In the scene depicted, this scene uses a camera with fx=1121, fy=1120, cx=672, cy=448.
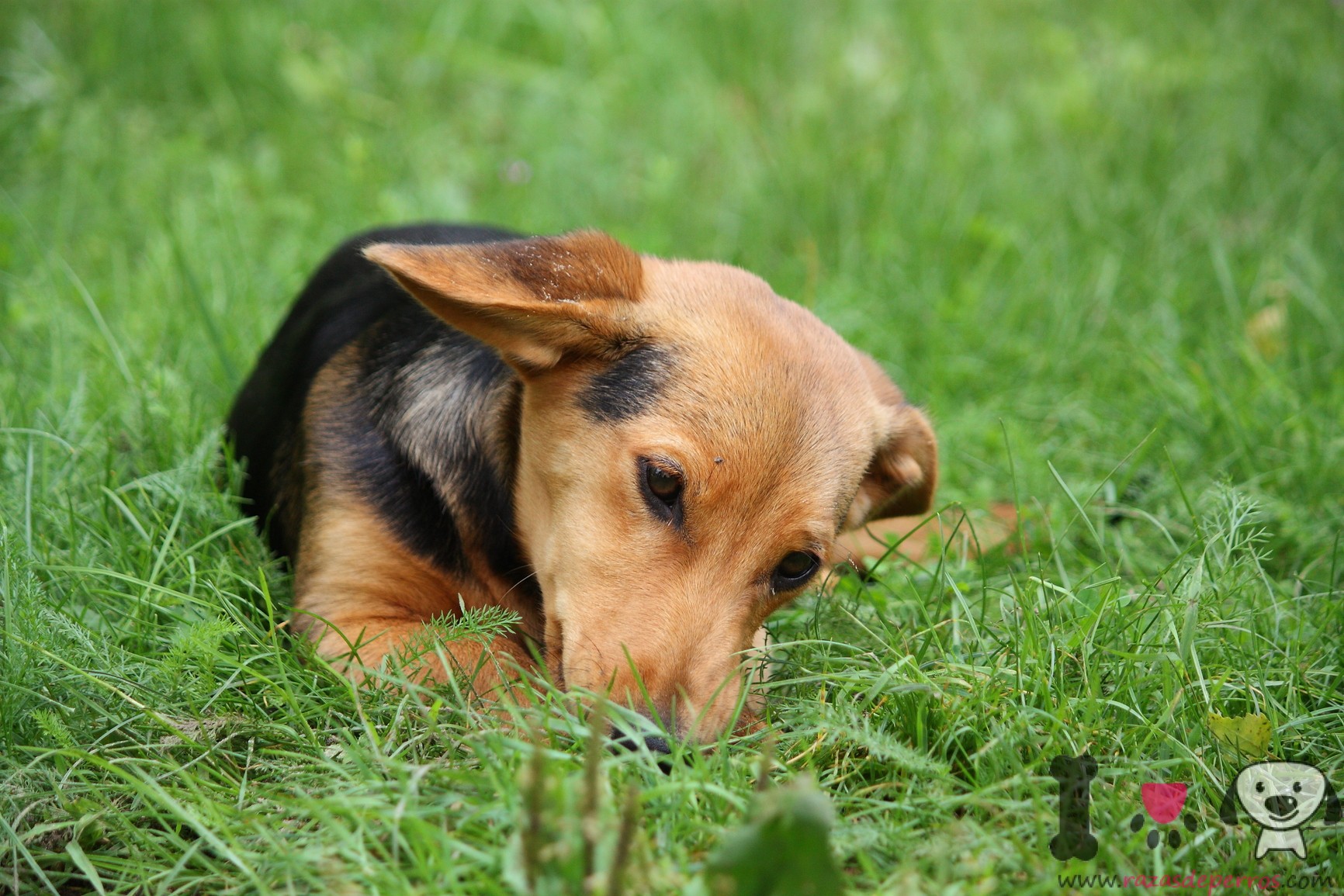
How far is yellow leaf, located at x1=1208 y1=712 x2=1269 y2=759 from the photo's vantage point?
112 inches

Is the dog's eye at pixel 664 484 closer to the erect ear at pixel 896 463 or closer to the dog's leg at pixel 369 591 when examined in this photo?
the dog's leg at pixel 369 591

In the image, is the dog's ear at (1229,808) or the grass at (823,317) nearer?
the grass at (823,317)

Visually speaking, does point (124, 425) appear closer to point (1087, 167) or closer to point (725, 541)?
point (725, 541)

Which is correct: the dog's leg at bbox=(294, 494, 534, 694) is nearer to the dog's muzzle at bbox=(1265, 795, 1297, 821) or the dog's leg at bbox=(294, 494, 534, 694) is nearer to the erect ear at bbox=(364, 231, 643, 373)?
the erect ear at bbox=(364, 231, 643, 373)

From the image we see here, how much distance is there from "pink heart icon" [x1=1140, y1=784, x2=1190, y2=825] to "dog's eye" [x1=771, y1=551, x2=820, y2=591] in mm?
1031

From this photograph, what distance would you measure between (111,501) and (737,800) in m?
2.32

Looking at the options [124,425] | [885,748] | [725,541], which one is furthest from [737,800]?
[124,425]

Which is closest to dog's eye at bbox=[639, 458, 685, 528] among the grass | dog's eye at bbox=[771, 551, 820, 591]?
dog's eye at bbox=[771, 551, 820, 591]

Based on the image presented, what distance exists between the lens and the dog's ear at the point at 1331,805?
104 inches

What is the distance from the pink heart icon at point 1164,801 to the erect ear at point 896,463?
1.32 metres

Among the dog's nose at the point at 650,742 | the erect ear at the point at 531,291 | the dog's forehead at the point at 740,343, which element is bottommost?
the dog's nose at the point at 650,742
